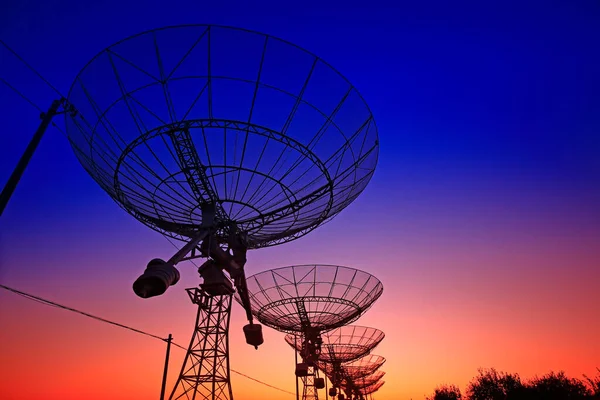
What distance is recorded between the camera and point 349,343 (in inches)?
1790

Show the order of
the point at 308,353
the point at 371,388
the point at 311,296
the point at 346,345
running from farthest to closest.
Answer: the point at 371,388 → the point at 346,345 → the point at 311,296 → the point at 308,353

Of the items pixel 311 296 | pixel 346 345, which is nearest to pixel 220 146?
pixel 311 296

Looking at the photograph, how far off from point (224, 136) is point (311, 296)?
19.8 m

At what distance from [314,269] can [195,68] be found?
2200 cm

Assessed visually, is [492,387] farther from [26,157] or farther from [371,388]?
[26,157]

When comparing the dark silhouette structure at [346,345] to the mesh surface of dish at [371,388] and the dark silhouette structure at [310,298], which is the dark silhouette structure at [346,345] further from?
the mesh surface of dish at [371,388]

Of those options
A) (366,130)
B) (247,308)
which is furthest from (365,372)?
(366,130)

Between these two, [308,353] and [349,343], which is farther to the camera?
[349,343]

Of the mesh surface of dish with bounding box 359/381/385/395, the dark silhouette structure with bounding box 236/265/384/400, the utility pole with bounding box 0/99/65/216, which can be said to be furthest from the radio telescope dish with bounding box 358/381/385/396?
the utility pole with bounding box 0/99/65/216

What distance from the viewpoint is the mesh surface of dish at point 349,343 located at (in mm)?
44969

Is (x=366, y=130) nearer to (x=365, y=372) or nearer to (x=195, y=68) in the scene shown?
(x=195, y=68)

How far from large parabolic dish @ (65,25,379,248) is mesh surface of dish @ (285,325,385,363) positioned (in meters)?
28.2

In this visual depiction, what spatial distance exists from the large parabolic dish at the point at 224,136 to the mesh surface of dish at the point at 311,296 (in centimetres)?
1397

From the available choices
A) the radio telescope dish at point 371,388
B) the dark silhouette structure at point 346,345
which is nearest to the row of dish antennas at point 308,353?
the dark silhouette structure at point 346,345
